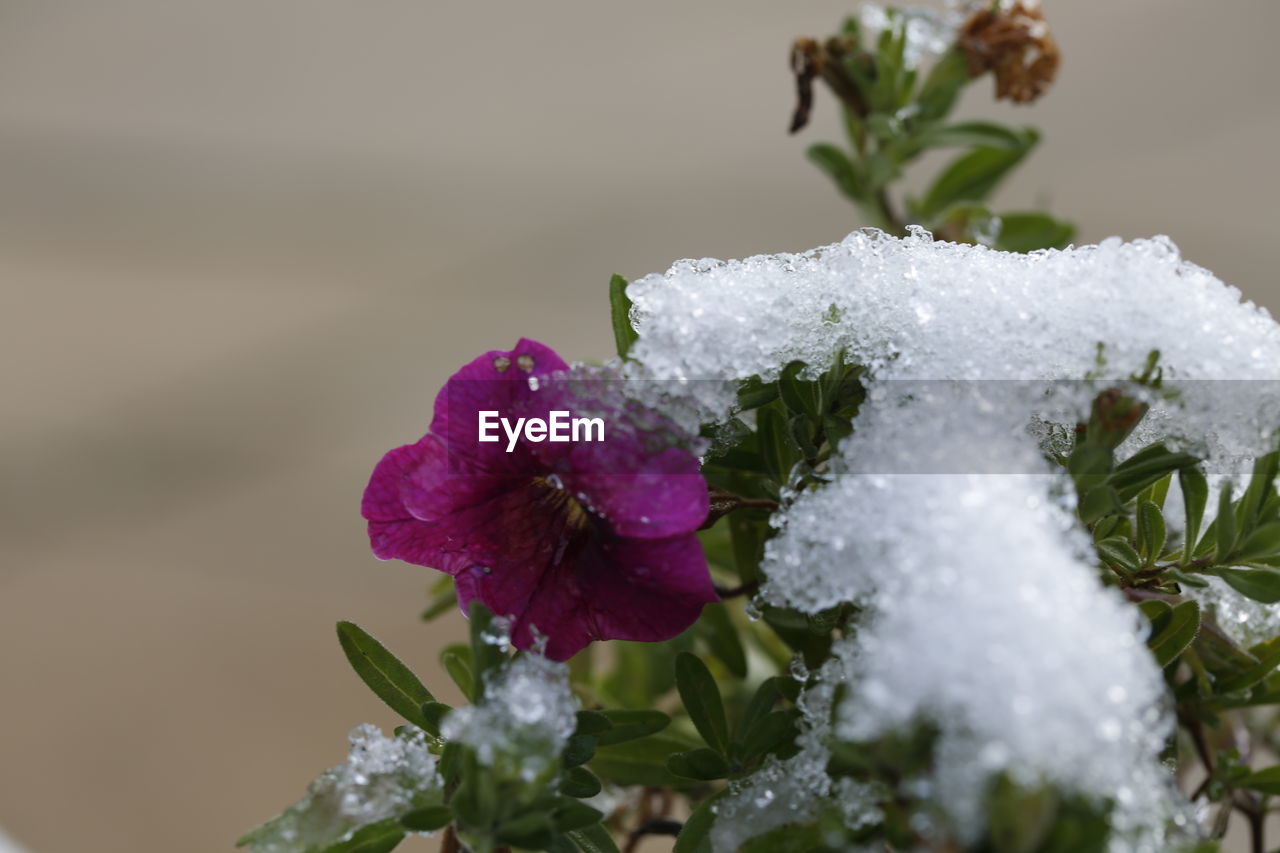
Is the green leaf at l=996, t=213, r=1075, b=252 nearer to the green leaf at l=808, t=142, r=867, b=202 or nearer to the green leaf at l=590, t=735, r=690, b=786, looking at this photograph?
the green leaf at l=808, t=142, r=867, b=202

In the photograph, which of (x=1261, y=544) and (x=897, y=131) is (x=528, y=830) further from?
(x=897, y=131)

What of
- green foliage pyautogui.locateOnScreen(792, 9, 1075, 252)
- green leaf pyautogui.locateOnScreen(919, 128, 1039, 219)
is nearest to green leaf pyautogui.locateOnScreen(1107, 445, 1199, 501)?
green foliage pyautogui.locateOnScreen(792, 9, 1075, 252)

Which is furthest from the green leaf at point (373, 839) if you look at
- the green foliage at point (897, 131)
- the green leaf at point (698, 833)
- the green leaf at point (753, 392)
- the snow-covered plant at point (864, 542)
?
the green foliage at point (897, 131)

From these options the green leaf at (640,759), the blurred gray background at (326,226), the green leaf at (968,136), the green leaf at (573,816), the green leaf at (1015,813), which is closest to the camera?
the green leaf at (1015,813)

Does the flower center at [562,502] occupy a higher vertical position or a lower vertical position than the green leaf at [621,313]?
lower

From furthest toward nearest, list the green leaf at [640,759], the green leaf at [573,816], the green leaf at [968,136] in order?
the green leaf at [968,136] < the green leaf at [640,759] < the green leaf at [573,816]

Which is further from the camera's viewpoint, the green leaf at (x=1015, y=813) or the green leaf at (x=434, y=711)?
the green leaf at (x=434, y=711)

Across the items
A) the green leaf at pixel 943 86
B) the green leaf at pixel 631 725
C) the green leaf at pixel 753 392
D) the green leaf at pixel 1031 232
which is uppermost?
the green leaf at pixel 943 86
